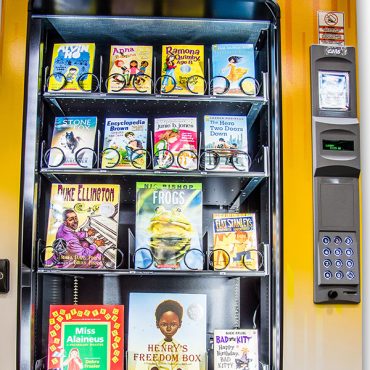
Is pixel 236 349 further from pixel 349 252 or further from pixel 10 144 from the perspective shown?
pixel 10 144

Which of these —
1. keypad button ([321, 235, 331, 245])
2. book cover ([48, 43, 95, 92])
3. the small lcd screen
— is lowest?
keypad button ([321, 235, 331, 245])

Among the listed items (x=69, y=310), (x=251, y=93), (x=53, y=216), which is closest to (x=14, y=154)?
(x=53, y=216)

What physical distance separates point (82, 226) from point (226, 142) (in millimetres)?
668

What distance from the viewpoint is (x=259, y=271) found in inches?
94.7

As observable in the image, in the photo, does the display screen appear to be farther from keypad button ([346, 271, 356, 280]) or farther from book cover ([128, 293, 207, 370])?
book cover ([128, 293, 207, 370])

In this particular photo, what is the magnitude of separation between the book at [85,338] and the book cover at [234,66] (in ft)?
3.19

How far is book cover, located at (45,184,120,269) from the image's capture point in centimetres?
247

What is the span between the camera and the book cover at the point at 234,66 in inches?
100

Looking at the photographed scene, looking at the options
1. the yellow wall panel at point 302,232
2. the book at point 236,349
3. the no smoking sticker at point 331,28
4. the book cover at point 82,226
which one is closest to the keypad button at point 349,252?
the yellow wall panel at point 302,232

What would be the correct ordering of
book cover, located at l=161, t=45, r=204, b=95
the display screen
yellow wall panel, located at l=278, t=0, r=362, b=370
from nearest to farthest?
yellow wall panel, located at l=278, t=0, r=362, b=370 → the display screen → book cover, located at l=161, t=45, r=204, b=95

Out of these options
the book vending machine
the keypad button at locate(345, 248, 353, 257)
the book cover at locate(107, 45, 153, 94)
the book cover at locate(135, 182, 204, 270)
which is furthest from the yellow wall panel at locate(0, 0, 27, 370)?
the keypad button at locate(345, 248, 353, 257)

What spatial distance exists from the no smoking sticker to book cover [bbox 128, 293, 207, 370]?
3.68 feet

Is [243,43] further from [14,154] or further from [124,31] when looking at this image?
[14,154]

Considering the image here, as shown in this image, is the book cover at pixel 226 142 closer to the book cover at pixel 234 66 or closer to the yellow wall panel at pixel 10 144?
the book cover at pixel 234 66
